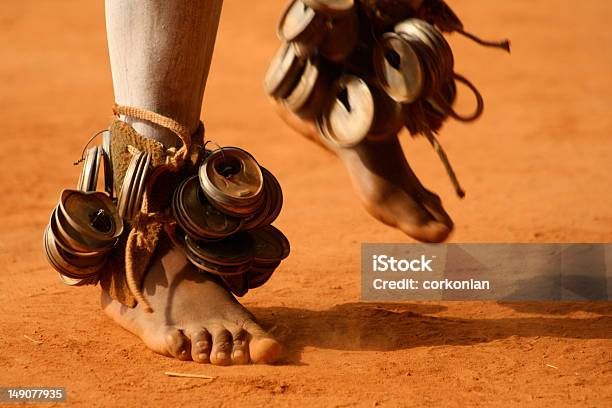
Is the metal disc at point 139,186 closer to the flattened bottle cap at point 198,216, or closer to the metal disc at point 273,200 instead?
the flattened bottle cap at point 198,216

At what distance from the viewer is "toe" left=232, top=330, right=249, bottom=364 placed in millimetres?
2027

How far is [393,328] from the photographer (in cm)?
229

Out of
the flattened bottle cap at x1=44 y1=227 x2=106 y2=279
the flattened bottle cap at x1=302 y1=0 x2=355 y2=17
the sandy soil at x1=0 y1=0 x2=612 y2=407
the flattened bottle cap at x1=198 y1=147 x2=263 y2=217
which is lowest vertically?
the sandy soil at x1=0 y1=0 x2=612 y2=407

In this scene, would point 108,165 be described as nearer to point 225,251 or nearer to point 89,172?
point 89,172

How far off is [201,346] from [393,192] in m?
0.65

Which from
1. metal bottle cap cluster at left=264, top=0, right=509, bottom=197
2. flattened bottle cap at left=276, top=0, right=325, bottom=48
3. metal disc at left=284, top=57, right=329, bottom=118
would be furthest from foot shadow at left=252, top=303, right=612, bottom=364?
flattened bottle cap at left=276, top=0, right=325, bottom=48

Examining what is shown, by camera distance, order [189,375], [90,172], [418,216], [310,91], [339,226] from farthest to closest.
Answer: [339,226]
[310,91]
[418,216]
[90,172]
[189,375]

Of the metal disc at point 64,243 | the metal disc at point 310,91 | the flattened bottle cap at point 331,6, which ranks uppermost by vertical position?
the flattened bottle cap at point 331,6

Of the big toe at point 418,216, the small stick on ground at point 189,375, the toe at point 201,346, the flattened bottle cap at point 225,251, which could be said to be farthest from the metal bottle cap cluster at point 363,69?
the small stick on ground at point 189,375

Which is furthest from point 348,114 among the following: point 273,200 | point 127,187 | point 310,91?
point 127,187

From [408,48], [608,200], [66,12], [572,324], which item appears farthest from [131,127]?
[66,12]

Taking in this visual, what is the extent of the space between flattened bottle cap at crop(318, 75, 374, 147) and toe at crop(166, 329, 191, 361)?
66cm

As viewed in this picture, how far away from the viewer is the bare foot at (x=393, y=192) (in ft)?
7.75

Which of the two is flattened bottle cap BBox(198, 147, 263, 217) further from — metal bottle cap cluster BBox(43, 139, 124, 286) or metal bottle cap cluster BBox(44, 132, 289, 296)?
metal bottle cap cluster BBox(43, 139, 124, 286)
